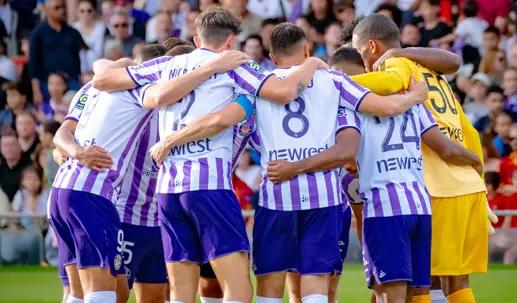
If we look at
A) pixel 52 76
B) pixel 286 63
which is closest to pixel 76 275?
pixel 286 63

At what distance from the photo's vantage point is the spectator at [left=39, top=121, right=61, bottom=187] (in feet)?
50.4

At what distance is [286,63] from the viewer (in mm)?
8414

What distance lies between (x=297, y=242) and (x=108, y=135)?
4.87 feet

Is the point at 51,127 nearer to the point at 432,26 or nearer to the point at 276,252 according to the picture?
the point at 432,26

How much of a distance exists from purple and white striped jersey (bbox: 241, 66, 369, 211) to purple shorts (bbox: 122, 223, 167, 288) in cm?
126

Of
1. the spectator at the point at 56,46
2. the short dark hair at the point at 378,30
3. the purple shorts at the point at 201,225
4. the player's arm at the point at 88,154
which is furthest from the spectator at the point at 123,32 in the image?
the purple shorts at the point at 201,225

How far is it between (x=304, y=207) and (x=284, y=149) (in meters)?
0.38

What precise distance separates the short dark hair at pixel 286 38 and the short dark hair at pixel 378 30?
616 millimetres

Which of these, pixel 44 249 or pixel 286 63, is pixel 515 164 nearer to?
pixel 44 249

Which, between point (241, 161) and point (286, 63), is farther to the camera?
point (241, 161)

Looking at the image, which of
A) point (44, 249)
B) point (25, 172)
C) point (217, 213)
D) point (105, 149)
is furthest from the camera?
point (25, 172)

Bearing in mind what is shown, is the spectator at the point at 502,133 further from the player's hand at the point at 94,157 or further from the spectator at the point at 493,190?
the player's hand at the point at 94,157

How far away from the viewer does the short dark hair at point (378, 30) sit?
883 centimetres

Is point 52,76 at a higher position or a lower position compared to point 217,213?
higher
